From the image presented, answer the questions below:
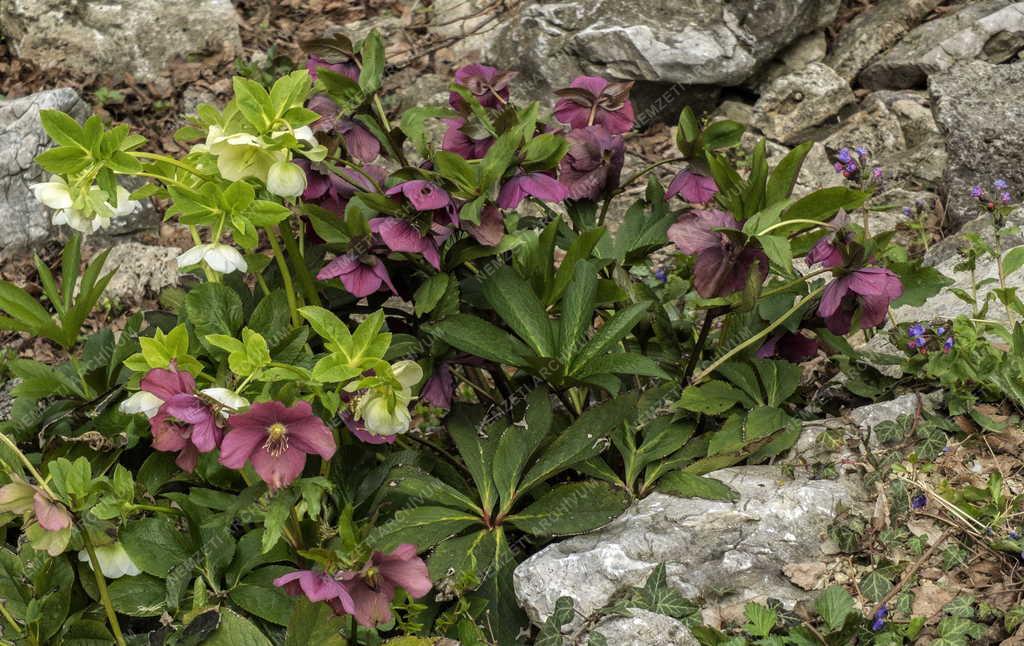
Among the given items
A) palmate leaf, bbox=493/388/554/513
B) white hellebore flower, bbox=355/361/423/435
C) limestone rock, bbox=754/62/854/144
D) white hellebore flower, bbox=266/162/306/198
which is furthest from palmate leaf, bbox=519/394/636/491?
limestone rock, bbox=754/62/854/144

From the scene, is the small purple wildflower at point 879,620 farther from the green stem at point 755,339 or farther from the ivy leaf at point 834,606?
the green stem at point 755,339

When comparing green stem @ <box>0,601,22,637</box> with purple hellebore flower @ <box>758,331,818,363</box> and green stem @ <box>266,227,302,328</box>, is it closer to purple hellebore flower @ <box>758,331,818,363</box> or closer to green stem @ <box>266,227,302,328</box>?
green stem @ <box>266,227,302,328</box>

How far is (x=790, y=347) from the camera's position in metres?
2.31

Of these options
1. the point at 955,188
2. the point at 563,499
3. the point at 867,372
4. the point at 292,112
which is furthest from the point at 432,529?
the point at 955,188

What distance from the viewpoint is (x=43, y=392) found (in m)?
2.12

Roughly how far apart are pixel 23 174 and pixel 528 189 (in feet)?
→ 8.92

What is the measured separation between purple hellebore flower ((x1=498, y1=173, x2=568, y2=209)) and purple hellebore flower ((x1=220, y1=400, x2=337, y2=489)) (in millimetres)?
634

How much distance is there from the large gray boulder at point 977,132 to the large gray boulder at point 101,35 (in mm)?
3435

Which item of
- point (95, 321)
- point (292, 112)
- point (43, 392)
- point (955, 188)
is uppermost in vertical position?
point (292, 112)

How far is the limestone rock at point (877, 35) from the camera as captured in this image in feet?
13.8

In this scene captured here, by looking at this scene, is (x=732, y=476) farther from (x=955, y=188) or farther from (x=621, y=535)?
(x=955, y=188)

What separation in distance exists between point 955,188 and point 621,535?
1950 mm

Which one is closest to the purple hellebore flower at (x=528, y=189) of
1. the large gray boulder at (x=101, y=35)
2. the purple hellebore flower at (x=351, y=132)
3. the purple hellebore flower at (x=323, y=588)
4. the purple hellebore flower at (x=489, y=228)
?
the purple hellebore flower at (x=489, y=228)

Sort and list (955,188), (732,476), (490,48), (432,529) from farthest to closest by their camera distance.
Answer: (490,48)
(955,188)
(732,476)
(432,529)
